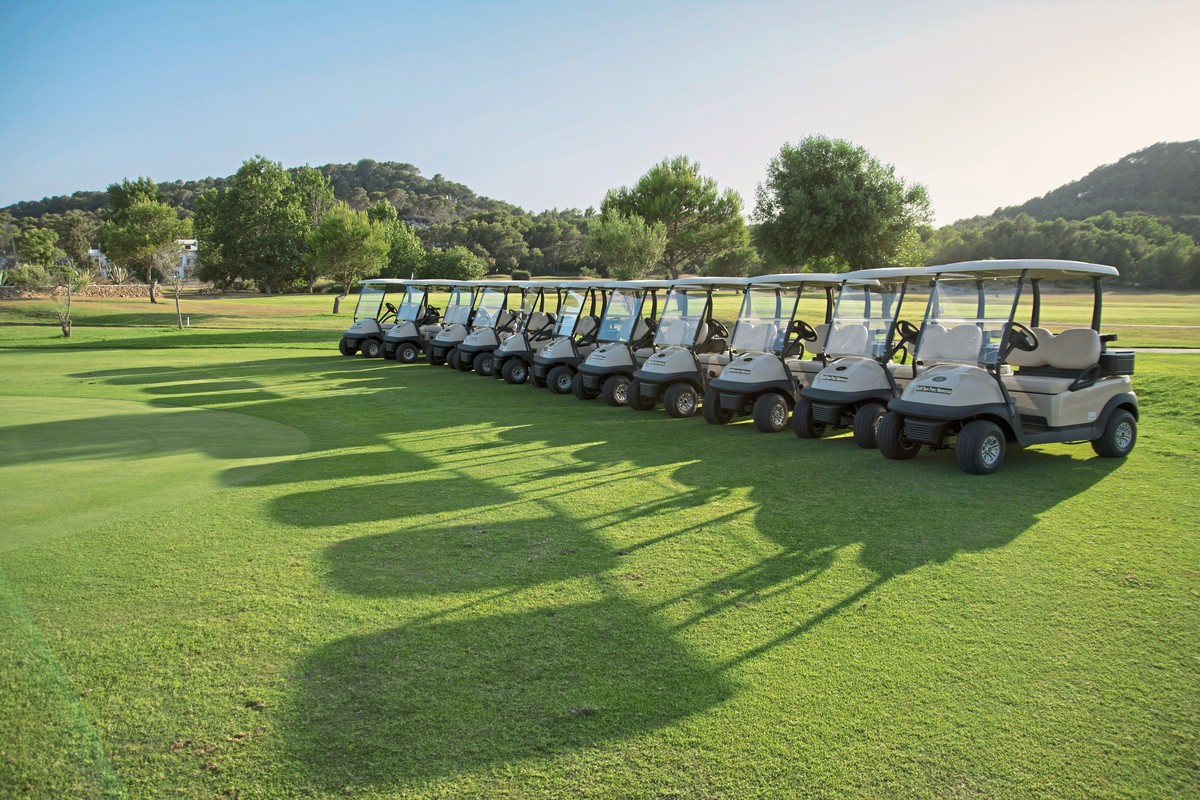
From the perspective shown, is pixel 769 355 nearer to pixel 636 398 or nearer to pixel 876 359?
pixel 876 359

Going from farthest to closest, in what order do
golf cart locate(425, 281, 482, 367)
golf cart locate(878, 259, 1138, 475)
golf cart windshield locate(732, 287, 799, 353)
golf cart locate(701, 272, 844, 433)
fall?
1. golf cart locate(425, 281, 482, 367)
2. golf cart windshield locate(732, 287, 799, 353)
3. golf cart locate(701, 272, 844, 433)
4. golf cart locate(878, 259, 1138, 475)

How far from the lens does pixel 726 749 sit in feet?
9.95

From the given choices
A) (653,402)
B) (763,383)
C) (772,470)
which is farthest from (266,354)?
(772,470)

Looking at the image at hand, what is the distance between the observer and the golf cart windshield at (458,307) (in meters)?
18.2

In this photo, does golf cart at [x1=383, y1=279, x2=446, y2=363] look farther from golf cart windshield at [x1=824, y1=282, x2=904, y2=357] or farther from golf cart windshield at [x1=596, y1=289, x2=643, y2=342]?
golf cart windshield at [x1=824, y1=282, x2=904, y2=357]

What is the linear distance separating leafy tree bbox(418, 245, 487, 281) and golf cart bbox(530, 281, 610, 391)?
1839 inches

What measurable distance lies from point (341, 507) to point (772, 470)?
3.88 metres

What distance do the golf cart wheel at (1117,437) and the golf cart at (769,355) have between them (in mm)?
3151

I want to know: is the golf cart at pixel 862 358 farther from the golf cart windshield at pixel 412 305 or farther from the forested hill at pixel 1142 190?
the forested hill at pixel 1142 190

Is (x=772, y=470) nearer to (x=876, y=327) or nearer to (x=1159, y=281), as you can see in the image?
(x=876, y=327)

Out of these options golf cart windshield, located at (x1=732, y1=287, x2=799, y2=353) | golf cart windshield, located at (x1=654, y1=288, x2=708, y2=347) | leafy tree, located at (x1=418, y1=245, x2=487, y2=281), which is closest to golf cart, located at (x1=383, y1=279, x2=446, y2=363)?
golf cart windshield, located at (x1=654, y1=288, x2=708, y2=347)

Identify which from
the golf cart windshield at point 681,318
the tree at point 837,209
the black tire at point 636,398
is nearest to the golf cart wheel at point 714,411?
the black tire at point 636,398

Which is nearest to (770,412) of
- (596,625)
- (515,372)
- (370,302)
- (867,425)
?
(867,425)

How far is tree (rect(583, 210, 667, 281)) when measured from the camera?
38094mm
